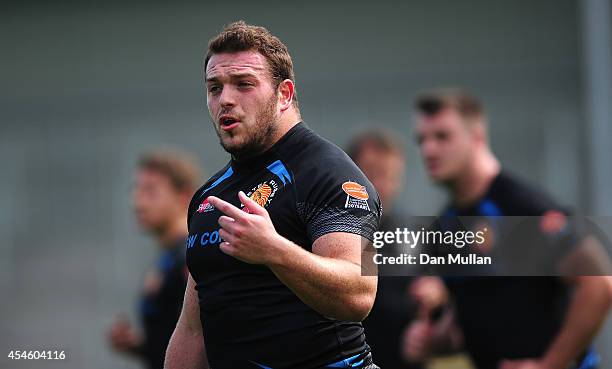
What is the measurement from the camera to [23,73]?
1581 cm

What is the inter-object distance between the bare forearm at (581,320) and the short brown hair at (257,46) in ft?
8.20

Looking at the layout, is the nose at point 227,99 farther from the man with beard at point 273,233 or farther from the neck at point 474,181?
the neck at point 474,181

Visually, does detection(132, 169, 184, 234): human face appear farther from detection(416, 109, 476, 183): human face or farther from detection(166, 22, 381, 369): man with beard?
detection(166, 22, 381, 369): man with beard

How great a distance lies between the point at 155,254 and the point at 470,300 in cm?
807

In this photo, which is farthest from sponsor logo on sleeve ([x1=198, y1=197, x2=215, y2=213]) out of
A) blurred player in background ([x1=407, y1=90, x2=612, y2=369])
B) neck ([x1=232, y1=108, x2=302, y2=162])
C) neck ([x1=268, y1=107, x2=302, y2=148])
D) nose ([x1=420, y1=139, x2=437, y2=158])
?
nose ([x1=420, y1=139, x2=437, y2=158])

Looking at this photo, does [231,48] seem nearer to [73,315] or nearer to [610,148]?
[610,148]

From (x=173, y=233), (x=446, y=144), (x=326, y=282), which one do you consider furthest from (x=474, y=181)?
(x=326, y=282)

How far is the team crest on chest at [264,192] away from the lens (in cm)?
379

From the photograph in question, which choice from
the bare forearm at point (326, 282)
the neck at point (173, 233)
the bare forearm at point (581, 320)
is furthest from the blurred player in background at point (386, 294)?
the bare forearm at point (326, 282)

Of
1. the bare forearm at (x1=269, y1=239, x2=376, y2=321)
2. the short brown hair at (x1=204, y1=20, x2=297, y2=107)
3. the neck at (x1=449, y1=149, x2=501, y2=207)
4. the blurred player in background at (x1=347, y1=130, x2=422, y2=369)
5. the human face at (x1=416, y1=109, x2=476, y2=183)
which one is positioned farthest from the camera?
→ the blurred player in background at (x1=347, y1=130, x2=422, y2=369)

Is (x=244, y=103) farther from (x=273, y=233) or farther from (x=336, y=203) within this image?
(x=273, y=233)

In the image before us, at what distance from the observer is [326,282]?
11.2 feet

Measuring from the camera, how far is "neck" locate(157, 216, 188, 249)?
7.60m

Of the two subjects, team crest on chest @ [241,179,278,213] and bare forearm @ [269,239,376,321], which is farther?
team crest on chest @ [241,179,278,213]
